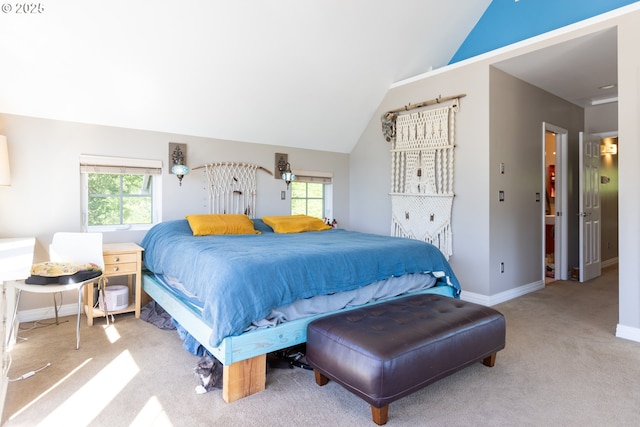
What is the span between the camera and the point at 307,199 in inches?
210

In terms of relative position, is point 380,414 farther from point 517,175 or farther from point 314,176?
point 314,176

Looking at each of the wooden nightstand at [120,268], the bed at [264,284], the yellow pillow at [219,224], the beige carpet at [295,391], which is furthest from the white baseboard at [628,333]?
the wooden nightstand at [120,268]

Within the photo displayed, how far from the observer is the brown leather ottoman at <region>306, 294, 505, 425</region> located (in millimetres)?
1779

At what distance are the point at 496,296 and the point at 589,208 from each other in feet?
7.21

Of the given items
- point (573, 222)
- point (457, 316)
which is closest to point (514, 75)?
point (573, 222)

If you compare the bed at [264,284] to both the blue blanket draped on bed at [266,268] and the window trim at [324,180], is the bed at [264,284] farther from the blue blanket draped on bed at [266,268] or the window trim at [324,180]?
the window trim at [324,180]

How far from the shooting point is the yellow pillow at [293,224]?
4.18 m

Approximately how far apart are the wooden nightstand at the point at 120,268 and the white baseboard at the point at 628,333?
4.02m

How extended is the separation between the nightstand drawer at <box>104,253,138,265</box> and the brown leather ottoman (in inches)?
77.8

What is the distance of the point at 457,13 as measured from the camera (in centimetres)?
421

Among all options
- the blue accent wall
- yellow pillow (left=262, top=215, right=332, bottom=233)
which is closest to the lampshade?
yellow pillow (left=262, top=215, right=332, bottom=233)

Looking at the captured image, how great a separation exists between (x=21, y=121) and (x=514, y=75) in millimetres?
4862

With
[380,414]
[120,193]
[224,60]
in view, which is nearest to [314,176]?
[224,60]

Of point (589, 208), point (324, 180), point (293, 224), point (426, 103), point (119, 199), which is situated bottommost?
point (293, 224)
